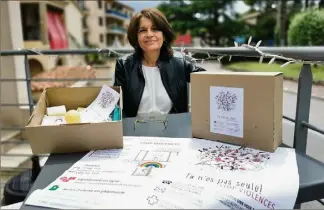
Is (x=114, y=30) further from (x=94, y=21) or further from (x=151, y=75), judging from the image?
(x=151, y=75)

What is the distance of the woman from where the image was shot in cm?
141

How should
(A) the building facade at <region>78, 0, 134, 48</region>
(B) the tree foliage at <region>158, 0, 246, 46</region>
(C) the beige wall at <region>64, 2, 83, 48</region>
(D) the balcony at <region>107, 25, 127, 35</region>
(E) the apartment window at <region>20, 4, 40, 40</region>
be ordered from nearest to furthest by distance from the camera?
1. (E) the apartment window at <region>20, 4, 40, 40</region>
2. (C) the beige wall at <region>64, 2, 83, 48</region>
3. (B) the tree foliage at <region>158, 0, 246, 46</region>
4. (A) the building facade at <region>78, 0, 134, 48</region>
5. (D) the balcony at <region>107, 25, 127, 35</region>

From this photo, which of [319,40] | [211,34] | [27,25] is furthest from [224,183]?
[211,34]

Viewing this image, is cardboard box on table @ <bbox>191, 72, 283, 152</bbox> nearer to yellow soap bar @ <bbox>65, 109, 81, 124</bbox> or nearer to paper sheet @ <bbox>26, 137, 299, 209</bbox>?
paper sheet @ <bbox>26, 137, 299, 209</bbox>

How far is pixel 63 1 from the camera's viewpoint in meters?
11.8

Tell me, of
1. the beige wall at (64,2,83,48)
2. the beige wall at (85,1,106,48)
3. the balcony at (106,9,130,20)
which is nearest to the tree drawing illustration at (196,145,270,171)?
the beige wall at (64,2,83,48)

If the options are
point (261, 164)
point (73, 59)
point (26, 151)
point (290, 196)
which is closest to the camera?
point (290, 196)

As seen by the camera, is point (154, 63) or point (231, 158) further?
point (154, 63)

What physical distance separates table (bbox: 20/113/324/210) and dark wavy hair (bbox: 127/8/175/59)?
0.60 m

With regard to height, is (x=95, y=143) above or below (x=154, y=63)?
below

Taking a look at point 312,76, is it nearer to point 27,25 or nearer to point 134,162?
point 134,162

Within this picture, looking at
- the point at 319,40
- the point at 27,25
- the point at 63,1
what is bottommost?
the point at 319,40

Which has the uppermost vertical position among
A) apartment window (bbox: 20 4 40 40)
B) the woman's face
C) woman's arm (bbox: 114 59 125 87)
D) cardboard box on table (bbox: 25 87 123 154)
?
apartment window (bbox: 20 4 40 40)

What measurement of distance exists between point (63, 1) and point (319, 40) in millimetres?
11355
